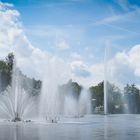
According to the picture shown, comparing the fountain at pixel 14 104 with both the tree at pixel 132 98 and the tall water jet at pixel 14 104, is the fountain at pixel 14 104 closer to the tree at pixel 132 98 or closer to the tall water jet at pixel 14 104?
the tall water jet at pixel 14 104

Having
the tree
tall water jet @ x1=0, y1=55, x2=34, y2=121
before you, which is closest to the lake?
tall water jet @ x1=0, y1=55, x2=34, y2=121

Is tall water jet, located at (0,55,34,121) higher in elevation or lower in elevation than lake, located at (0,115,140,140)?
higher

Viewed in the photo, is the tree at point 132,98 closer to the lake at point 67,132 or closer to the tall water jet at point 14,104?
the tall water jet at point 14,104

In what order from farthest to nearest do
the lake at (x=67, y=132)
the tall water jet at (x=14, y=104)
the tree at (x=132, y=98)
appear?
the tree at (x=132, y=98) → the tall water jet at (x=14, y=104) → the lake at (x=67, y=132)

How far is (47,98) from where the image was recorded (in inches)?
2045

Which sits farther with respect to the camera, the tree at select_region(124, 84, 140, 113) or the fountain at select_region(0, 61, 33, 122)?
the tree at select_region(124, 84, 140, 113)

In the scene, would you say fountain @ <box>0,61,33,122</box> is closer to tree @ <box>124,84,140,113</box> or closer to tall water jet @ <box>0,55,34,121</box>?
tall water jet @ <box>0,55,34,121</box>

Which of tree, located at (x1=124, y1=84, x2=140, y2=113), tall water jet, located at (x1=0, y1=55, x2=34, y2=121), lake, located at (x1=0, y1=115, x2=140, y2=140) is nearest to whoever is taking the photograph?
lake, located at (x1=0, y1=115, x2=140, y2=140)

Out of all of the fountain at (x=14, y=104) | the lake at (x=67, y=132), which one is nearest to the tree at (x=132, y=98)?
the fountain at (x=14, y=104)

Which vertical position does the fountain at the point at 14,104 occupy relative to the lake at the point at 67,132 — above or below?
above

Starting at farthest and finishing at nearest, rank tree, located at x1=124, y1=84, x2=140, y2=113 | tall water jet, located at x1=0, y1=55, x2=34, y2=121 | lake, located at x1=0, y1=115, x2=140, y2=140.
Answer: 1. tree, located at x1=124, y1=84, x2=140, y2=113
2. tall water jet, located at x1=0, y1=55, x2=34, y2=121
3. lake, located at x1=0, y1=115, x2=140, y2=140

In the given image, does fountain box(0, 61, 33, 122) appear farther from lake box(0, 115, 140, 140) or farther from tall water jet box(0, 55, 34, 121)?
lake box(0, 115, 140, 140)

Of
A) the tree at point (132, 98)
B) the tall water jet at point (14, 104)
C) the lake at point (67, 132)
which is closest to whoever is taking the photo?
the lake at point (67, 132)

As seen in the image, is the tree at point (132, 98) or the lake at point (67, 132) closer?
the lake at point (67, 132)
